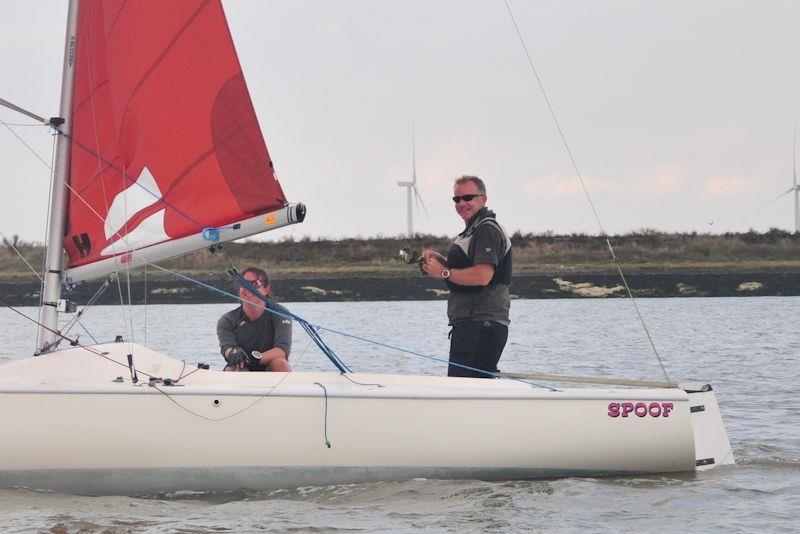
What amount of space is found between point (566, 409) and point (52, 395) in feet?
9.65

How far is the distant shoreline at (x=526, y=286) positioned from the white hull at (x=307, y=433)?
39176 millimetres

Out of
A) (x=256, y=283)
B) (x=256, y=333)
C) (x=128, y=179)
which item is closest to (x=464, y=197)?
(x=256, y=283)

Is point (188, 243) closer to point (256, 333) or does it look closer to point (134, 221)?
point (134, 221)

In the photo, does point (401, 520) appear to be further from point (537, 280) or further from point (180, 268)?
point (180, 268)

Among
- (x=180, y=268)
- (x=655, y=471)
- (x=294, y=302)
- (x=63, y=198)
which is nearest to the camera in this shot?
(x=655, y=471)

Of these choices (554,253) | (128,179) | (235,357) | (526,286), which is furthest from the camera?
(554,253)

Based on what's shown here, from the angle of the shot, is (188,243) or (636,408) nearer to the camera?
(636,408)

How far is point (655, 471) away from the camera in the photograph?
7.35m

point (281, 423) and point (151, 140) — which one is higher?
point (151, 140)

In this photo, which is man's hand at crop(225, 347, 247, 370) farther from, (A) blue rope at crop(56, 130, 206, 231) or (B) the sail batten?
(A) blue rope at crop(56, 130, 206, 231)

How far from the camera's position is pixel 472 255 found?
752 centimetres

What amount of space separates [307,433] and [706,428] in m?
2.43

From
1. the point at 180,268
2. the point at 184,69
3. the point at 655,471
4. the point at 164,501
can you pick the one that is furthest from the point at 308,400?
the point at 180,268

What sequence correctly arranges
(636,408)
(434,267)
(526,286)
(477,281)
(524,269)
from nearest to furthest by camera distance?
1. (636,408)
2. (434,267)
3. (477,281)
4. (526,286)
5. (524,269)
